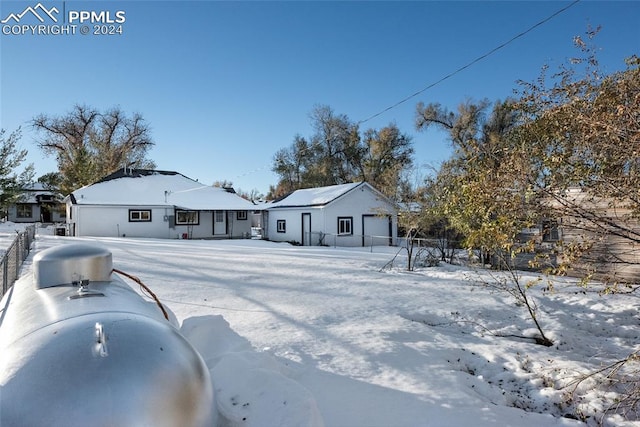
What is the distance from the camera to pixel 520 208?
4301mm

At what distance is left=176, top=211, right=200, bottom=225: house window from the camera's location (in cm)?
2661

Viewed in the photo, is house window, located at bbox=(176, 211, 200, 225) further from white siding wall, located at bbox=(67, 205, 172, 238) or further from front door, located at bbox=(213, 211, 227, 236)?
front door, located at bbox=(213, 211, 227, 236)

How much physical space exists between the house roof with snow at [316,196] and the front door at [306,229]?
731 mm

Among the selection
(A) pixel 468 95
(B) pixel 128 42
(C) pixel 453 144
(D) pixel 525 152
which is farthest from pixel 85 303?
(A) pixel 468 95

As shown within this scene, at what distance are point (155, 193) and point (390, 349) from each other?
83.7 ft

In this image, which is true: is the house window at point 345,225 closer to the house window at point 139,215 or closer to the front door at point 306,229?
the front door at point 306,229

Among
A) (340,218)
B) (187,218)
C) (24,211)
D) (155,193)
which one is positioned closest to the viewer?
(340,218)

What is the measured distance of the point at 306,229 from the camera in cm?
2445

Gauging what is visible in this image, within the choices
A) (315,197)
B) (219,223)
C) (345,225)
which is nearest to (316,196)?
(315,197)

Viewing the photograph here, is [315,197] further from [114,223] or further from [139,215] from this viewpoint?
[114,223]

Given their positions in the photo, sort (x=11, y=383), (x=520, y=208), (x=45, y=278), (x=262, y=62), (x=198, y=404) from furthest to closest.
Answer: (x=262, y=62) < (x=520, y=208) < (x=45, y=278) < (x=198, y=404) < (x=11, y=383)

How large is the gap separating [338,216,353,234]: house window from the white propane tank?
69.9 ft

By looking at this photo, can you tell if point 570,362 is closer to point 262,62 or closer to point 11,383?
point 11,383

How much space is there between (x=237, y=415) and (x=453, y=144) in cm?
2901
